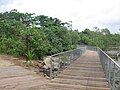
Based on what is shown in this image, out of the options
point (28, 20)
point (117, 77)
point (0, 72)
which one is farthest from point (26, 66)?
point (28, 20)

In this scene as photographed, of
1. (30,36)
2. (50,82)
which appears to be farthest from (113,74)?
(30,36)

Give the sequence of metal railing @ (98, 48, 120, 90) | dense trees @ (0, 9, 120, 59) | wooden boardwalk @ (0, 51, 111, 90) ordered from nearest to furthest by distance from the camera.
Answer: metal railing @ (98, 48, 120, 90), wooden boardwalk @ (0, 51, 111, 90), dense trees @ (0, 9, 120, 59)

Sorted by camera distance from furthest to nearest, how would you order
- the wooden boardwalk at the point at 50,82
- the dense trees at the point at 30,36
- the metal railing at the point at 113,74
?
the dense trees at the point at 30,36 < the wooden boardwalk at the point at 50,82 < the metal railing at the point at 113,74

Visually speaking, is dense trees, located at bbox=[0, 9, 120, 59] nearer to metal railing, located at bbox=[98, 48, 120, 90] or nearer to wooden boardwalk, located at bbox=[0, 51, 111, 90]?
wooden boardwalk, located at bbox=[0, 51, 111, 90]

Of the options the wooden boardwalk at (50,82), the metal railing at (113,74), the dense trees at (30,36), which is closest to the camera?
the metal railing at (113,74)

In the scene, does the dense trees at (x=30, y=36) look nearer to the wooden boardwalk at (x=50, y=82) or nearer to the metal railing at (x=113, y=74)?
the wooden boardwalk at (x=50, y=82)

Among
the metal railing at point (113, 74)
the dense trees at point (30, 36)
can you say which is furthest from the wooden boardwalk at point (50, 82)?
the dense trees at point (30, 36)

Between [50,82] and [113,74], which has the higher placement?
[113,74]

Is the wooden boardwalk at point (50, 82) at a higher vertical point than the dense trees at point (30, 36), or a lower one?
lower

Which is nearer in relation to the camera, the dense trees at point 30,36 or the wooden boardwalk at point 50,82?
the wooden boardwalk at point 50,82

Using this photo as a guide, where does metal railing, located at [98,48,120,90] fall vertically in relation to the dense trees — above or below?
below

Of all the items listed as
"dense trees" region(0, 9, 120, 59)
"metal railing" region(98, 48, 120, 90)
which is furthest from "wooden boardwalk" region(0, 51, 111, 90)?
"dense trees" region(0, 9, 120, 59)

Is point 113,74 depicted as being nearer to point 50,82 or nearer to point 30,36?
point 50,82

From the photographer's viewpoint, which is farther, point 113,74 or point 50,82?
point 50,82
